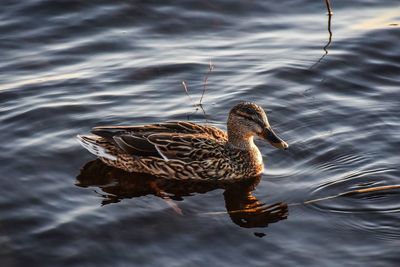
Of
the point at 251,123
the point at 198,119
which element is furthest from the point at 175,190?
the point at 198,119

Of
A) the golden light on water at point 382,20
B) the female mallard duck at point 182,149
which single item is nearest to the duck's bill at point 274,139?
the female mallard duck at point 182,149

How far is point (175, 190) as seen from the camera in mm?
9906

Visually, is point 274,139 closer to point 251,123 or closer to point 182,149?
point 251,123

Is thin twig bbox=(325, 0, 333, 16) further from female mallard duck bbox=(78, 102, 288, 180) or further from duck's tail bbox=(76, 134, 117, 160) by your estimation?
duck's tail bbox=(76, 134, 117, 160)

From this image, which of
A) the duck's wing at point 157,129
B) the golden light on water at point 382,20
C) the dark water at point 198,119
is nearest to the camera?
the dark water at point 198,119

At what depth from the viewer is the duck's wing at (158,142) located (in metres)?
10.1

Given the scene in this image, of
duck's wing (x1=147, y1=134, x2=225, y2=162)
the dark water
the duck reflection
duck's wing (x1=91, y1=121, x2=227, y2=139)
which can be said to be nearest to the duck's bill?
the dark water

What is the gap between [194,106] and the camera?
11492 mm

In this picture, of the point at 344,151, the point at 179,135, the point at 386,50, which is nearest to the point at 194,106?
the point at 179,135

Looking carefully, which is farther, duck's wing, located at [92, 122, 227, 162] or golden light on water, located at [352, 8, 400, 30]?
golden light on water, located at [352, 8, 400, 30]

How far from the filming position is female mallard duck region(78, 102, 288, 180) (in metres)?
10.1

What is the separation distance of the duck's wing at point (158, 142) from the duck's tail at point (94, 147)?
126 mm

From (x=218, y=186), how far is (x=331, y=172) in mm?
1263

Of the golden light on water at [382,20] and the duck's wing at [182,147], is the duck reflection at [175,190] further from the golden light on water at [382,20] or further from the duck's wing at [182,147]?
the golden light on water at [382,20]
